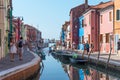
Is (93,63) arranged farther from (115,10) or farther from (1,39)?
(115,10)

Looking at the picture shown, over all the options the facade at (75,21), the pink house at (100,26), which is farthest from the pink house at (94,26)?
the facade at (75,21)

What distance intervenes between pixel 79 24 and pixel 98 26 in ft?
67.5

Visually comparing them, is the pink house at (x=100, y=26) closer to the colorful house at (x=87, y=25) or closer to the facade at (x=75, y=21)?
the colorful house at (x=87, y=25)

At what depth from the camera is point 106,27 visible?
2061 inches

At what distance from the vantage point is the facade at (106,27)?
4994 cm

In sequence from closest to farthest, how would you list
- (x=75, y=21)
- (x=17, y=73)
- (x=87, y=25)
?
(x=17, y=73) < (x=87, y=25) < (x=75, y=21)

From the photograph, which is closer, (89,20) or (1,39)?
(1,39)

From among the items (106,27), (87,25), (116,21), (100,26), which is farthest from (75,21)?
(116,21)

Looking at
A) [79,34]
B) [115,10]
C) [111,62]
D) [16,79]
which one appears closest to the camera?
[16,79]

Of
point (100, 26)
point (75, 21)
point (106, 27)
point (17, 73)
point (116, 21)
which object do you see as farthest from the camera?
point (75, 21)

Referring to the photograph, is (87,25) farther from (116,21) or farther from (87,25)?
(116,21)

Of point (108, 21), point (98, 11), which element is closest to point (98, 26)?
point (98, 11)

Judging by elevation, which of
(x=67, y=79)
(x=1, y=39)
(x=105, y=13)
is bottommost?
(x=67, y=79)

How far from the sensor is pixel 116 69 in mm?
28438
